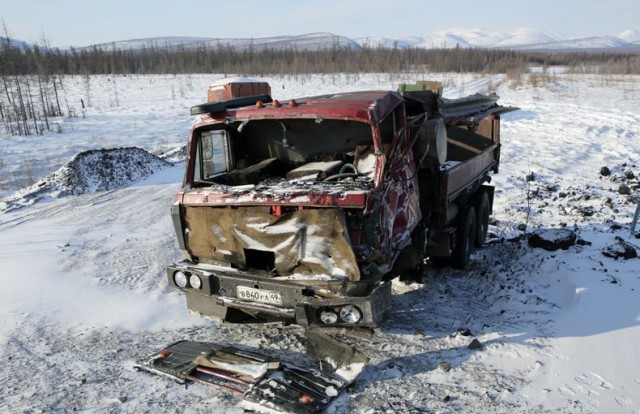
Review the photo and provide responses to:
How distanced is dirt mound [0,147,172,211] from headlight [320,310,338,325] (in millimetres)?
9320

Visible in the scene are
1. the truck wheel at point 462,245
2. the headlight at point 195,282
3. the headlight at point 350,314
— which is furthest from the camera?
the truck wheel at point 462,245

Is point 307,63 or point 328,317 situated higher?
point 307,63

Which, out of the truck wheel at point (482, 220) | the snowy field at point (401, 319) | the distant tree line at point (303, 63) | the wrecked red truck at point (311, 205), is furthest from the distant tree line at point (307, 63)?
the wrecked red truck at point (311, 205)

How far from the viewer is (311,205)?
4.09m

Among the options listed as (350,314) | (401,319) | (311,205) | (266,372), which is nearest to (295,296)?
(350,314)

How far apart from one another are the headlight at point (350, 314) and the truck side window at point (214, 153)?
218cm

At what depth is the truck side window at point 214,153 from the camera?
17.4 feet

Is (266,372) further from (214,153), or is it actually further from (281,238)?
(214,153)

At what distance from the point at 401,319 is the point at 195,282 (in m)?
2.11

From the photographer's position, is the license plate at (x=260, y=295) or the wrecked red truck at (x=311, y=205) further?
the license plate at (x=260, y=295)

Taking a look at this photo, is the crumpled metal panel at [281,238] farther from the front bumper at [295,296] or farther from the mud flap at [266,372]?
the mud flap at [266,372]

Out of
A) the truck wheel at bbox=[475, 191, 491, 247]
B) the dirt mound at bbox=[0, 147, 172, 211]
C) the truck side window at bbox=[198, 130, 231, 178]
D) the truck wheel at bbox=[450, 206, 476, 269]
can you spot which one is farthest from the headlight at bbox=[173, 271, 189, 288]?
the dirt mound at bbox=[0, 147, 172, 211]

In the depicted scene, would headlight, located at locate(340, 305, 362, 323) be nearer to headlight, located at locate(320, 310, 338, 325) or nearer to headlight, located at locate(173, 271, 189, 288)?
headlight, located at locate(320, 310, 338, 325)

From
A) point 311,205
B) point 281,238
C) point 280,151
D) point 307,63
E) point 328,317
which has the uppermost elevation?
point 307,63
